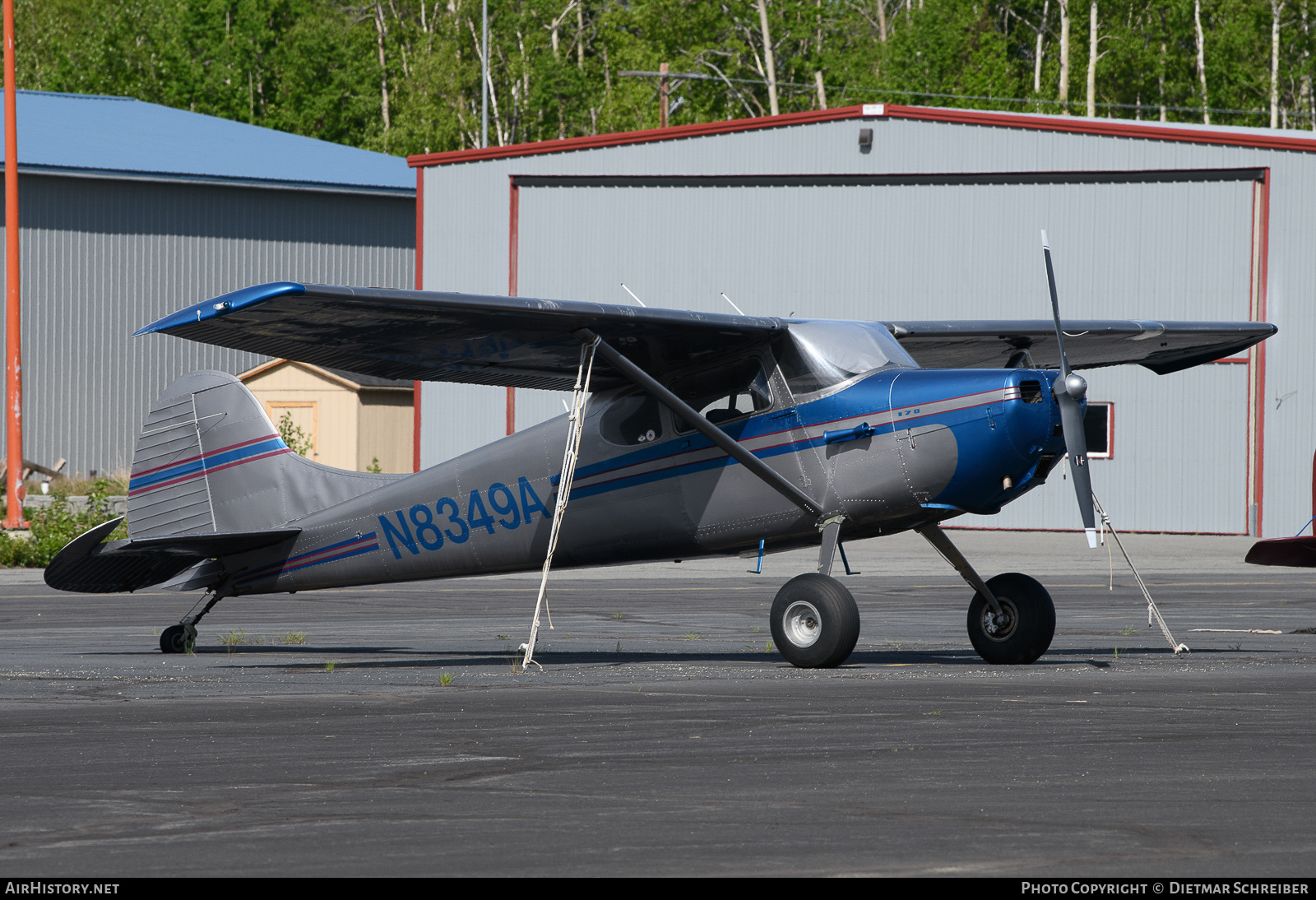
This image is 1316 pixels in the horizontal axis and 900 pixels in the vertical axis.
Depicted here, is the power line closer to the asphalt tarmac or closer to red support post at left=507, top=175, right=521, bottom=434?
red support post at left=507, top=175, right=521, bottom=434

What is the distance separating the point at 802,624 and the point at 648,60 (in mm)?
63657

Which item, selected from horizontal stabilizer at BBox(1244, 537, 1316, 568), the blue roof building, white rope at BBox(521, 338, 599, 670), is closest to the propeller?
white rope at BBox(521, 338, 599, 670)

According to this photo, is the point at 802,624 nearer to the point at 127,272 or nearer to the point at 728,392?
the point at 728,392

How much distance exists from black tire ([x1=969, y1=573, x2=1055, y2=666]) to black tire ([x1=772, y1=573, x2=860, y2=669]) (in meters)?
1.36

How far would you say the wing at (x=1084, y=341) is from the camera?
14.1 m

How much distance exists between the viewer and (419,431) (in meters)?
36.2

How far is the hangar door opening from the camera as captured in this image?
31.8 metres

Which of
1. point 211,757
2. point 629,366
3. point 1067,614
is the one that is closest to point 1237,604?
point 1067,614

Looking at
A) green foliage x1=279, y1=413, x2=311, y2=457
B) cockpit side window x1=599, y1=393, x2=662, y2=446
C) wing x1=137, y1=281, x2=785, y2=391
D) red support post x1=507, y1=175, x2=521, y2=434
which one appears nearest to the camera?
wing x1=137, y1=281, x2=785, y2=391

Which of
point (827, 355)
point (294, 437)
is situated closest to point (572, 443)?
point (827, 355)

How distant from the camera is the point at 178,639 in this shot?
13.4 m

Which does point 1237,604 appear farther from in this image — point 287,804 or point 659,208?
point 659,208

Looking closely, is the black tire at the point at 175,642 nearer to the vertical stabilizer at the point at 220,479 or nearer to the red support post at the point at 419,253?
the vertical stabilizer at the point at 220,479

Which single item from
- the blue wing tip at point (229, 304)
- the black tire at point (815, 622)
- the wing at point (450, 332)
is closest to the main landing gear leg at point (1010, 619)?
the black tire at point (815, 622)
